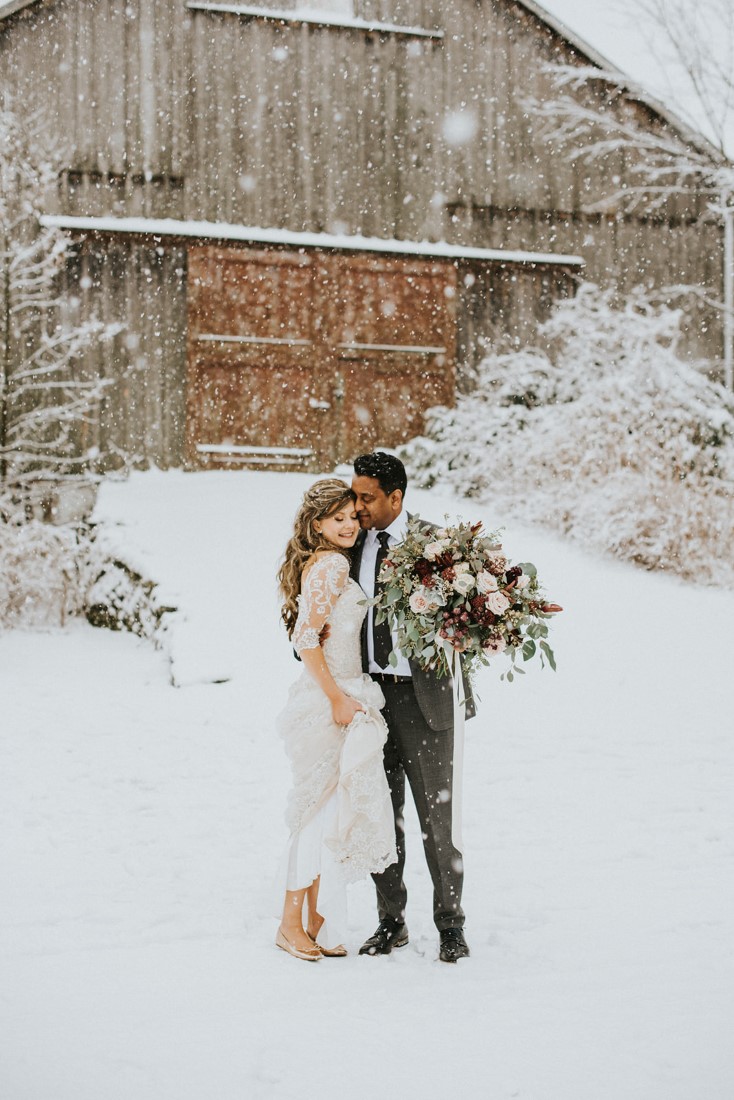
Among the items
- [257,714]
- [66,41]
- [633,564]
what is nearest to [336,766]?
[257,714]

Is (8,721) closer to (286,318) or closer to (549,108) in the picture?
(286,318)

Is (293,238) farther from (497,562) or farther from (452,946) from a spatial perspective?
(452,946)

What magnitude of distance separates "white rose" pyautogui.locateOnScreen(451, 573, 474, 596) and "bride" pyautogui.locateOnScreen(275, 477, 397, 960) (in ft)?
1.27

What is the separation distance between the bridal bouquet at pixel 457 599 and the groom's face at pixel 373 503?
0.17 metres

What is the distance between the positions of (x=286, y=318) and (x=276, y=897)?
31.0ft

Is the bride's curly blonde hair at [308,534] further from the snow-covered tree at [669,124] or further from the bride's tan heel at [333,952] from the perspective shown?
the snow-covered tree at [669,124]

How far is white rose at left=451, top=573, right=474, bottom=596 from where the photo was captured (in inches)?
138

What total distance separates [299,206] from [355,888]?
9507 mm

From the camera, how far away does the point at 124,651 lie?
9.38 meters

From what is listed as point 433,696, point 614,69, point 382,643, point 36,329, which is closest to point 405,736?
point 433,696

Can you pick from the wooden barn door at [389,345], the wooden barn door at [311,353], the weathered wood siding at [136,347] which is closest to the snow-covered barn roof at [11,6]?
the weathered wood siding at [136,347]

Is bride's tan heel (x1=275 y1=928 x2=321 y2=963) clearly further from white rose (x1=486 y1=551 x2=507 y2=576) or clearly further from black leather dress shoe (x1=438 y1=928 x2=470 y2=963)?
white rose (x1=486 y1=551 x2=507 y2=576)

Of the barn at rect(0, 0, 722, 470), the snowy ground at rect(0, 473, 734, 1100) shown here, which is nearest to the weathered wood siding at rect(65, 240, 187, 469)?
the barn at rect(0, 0, 722, 470)

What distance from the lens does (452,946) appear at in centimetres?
369
